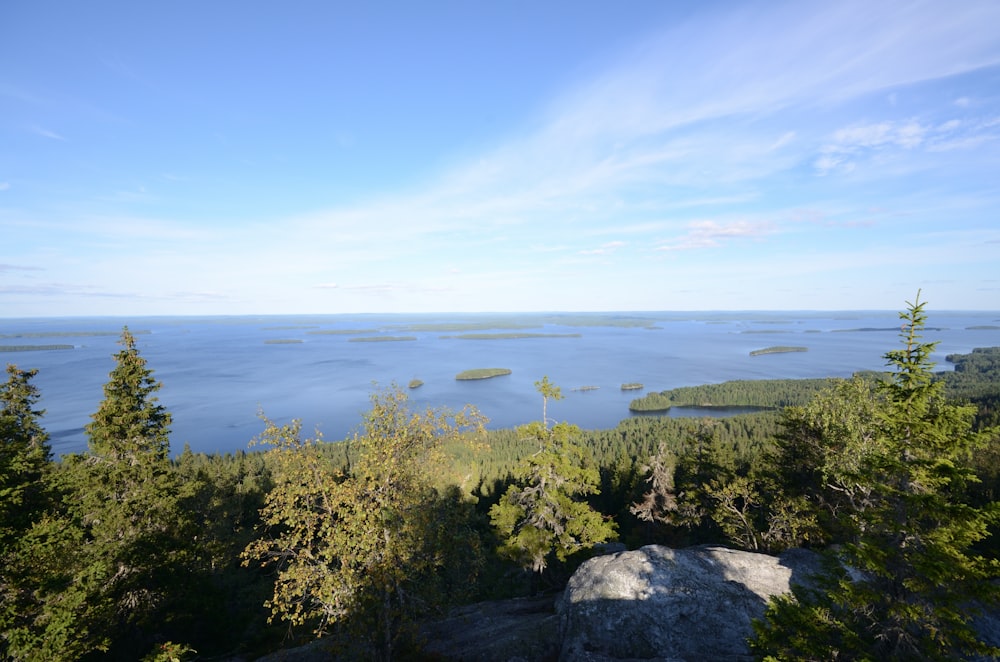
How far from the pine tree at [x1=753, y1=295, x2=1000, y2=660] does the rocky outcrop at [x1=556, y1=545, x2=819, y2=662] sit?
17.5 feet

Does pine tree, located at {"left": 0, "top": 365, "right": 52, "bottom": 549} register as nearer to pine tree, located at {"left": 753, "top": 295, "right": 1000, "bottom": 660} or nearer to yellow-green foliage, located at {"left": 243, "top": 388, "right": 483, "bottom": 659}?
yellow-green foliage, located at {"left": 243, "top": 388, "right": 483, "bottom": 659}

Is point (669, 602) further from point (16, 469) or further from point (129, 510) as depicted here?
point (129, 510)

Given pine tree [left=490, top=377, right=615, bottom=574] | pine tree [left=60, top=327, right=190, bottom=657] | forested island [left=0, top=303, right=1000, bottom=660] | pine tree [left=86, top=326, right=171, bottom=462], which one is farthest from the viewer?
pine tree [left=490, top=377, right=615, bottom=574]

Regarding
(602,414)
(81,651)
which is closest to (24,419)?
(81,651)

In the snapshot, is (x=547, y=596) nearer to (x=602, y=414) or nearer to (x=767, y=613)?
(x=767, y=613)

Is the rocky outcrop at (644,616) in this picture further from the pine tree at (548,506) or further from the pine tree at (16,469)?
the pine tree at (16,469)

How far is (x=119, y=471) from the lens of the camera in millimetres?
21406

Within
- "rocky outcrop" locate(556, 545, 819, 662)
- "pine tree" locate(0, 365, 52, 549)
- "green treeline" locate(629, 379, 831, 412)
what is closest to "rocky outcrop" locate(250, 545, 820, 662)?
"rocky outcrop" locate(556, 545, 819, 662)

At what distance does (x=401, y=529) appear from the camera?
12.6 meters

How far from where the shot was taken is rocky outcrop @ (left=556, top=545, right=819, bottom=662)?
1599 cm

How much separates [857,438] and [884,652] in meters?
14.2

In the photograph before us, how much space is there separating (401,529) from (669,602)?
1150cm

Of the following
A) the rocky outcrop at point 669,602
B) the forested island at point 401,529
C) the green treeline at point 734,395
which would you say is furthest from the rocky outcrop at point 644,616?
the green treeline at point 734,395

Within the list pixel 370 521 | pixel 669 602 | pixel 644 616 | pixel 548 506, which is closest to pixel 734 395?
pixel 548 506
